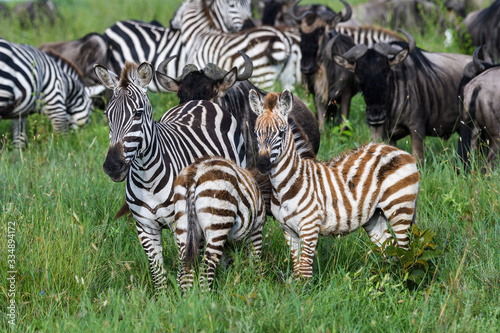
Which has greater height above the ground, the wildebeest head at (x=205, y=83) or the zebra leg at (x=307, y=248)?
the wildebeest head at (x=205, y=83)

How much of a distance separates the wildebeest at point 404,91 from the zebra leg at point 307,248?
3154mm

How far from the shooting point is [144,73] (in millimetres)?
4332

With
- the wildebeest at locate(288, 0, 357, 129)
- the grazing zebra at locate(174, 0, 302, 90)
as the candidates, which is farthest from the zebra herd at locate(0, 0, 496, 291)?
the grazing zebra at locate(174, 0, 302, 90)

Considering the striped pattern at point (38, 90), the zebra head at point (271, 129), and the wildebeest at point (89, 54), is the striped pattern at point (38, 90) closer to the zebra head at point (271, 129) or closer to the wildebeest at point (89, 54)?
the wildebeest at point (89, 54)

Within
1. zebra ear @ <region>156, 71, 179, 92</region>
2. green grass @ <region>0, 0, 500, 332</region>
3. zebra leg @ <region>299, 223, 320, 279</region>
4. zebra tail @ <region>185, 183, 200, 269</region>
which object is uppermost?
zebra ear @ <region>156, 71, 179, 92</region>

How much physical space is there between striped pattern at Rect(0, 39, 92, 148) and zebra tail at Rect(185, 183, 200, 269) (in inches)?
171

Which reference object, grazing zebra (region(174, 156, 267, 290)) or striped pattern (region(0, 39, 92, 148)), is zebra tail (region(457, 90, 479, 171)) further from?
striped pattern (region(0, 39, 92, 148))

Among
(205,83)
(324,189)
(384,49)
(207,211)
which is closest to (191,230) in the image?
(207,211)

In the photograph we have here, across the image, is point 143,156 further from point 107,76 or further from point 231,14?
point 231,14

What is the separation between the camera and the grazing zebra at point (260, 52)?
936 centimetres

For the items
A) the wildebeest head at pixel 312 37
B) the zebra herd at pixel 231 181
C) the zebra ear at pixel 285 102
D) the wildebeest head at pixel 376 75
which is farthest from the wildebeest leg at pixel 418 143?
the zebra ear at pixel 285 102

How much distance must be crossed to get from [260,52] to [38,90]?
3495 millimetres

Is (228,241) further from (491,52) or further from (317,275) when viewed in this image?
(491,52)

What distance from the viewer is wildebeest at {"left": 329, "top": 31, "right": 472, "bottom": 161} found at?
6992 mm
